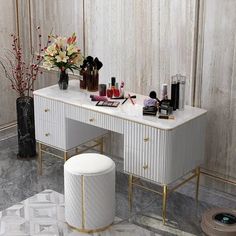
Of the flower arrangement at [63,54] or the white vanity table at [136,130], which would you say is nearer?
the white vanity table at [136,130]

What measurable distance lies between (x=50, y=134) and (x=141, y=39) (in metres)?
1.00

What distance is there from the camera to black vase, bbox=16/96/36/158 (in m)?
4.96

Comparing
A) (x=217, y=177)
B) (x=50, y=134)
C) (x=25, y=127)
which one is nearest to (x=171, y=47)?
(x=217, y=177)

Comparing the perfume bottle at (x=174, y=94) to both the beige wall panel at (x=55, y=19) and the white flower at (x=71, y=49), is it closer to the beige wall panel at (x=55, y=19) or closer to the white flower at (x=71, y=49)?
the white flower at (x=71, y=49)

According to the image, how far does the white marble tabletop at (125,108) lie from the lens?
393 cm

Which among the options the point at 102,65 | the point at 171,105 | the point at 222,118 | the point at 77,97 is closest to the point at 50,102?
the point at 77,97

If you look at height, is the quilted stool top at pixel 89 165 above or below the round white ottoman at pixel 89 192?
above

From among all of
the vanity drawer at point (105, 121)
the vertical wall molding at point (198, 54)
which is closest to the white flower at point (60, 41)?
the vanity drawer at point (105, 121)

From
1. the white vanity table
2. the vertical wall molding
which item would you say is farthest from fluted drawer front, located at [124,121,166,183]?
the vertical wall molding

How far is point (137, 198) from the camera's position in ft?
14.6

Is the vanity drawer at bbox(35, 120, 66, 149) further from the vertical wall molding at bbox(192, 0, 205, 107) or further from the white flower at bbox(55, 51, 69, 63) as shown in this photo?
the vertical wall molding at bbox(192, 0, 205, 107)

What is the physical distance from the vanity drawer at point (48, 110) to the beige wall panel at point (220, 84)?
105cm

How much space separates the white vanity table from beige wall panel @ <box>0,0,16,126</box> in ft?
3.11

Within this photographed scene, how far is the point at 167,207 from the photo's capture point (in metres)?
4.33
